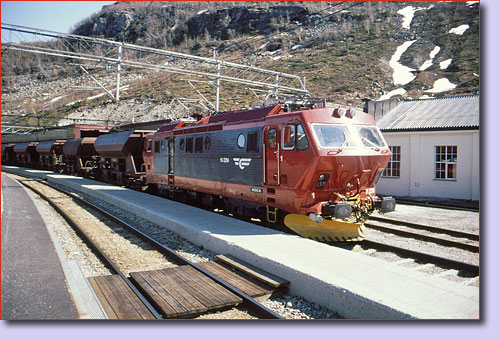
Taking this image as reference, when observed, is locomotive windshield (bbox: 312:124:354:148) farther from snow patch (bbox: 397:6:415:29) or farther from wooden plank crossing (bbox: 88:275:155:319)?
snow patch (bbox: 397:6:415:29)

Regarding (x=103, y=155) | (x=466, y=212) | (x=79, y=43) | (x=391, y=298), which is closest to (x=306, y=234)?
(x=391, y=298)

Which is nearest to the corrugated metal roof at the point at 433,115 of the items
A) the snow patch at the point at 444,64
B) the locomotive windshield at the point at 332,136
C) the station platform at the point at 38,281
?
the locomotive windshield at the point at 332,136

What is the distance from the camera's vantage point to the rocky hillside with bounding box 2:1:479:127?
42.1 metres

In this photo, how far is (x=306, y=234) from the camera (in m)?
9.43

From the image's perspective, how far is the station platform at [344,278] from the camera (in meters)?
4.79

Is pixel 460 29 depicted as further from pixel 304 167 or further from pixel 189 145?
pixel 304 167

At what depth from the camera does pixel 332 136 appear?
9.27m

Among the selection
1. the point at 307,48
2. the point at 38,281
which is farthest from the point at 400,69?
the point at 38,281

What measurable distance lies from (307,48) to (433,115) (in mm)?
40160

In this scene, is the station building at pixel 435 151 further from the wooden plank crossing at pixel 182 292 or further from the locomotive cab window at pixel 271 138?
the wooden plank crossing at pixel 182 292

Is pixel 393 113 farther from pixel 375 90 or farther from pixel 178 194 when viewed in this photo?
pixel 375 90

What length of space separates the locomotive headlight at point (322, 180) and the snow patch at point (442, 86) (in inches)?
1416

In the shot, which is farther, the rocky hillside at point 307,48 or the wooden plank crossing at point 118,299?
the rocky hillside at point 307,48

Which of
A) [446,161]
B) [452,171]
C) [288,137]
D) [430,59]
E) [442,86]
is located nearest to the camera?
[288,137]
